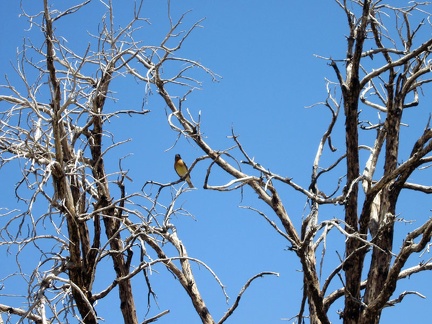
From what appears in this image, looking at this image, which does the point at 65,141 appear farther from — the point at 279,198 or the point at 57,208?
the point at 279,198

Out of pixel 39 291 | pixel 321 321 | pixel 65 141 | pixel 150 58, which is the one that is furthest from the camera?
pixel 150 58

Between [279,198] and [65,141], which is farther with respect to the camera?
[279,198]

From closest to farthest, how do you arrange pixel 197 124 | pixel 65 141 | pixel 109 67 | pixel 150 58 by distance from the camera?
pixel 65 141, pixel 109 67, pixel 150 58, pixel 197 124

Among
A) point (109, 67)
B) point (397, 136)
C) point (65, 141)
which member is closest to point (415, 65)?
point (397, 136)

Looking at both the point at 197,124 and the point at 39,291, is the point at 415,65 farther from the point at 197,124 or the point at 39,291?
the point at 39,291

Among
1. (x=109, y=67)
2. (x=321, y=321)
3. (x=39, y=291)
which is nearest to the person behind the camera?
(x=39, y=291)

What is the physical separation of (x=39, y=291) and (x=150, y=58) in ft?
8.40

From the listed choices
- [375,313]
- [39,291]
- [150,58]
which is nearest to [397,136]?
[375,313]

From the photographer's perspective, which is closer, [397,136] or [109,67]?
[109,67]

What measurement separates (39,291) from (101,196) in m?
1.33

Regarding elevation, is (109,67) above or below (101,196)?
above

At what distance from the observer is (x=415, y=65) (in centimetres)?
728

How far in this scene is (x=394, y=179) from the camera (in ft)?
22.0

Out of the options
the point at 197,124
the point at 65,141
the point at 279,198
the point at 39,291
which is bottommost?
the point at 39,291
